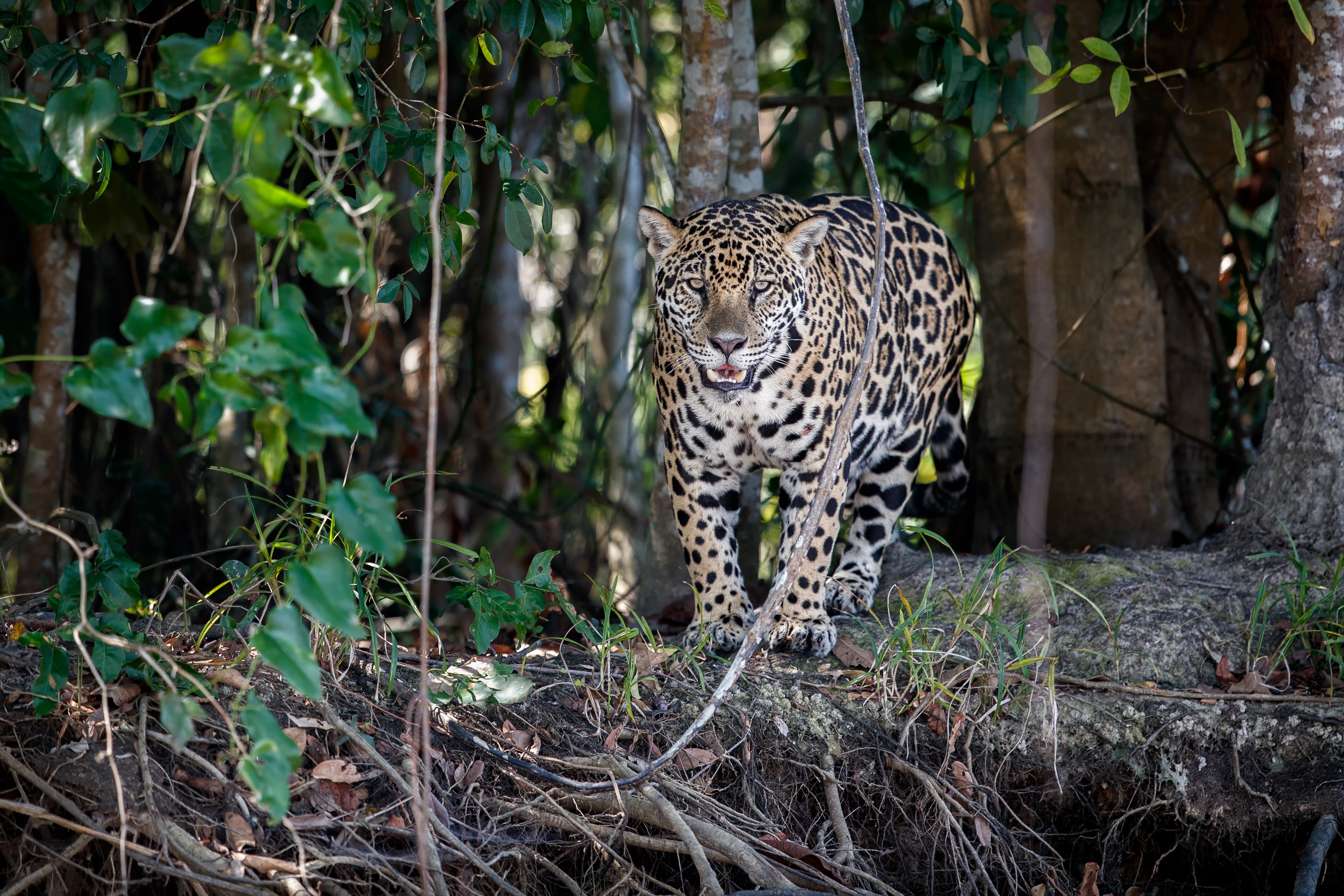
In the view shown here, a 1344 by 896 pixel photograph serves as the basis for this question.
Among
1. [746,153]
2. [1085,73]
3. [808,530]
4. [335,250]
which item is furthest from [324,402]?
[746,153]

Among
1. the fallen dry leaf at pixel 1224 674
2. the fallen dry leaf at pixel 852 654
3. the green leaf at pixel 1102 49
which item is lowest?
the fallen dry leaf at pixel 852 654

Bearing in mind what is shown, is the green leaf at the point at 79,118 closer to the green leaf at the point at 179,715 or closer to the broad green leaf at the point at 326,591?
the broad green leaf at the point at 326,591

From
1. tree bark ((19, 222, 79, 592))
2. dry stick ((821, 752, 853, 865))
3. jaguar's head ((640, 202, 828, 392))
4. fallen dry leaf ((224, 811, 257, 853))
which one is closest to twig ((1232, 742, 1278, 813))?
dry stick ((821, 752, 853, 865))

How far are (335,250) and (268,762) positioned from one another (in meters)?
1.06

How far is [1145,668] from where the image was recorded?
4355mm

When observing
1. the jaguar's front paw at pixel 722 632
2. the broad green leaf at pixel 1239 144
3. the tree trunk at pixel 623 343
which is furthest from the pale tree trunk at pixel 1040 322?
the tree trunk at pixel 623 343

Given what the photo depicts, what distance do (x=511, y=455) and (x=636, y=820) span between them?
6.53 m

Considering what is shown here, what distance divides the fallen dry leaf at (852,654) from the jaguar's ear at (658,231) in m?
1.68

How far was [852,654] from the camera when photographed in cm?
444

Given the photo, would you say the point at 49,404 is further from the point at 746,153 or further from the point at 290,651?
the point at 290,651

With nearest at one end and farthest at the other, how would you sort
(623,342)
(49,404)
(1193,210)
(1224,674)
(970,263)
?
1. (1224,674)
2. (49,404)
3. (1193,210)
4. (970,263)
5. (623,342)

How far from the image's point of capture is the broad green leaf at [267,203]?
237cm

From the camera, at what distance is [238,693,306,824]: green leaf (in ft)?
7.96

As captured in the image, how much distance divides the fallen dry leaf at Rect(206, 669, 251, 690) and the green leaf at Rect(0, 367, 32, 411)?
1231 mm
